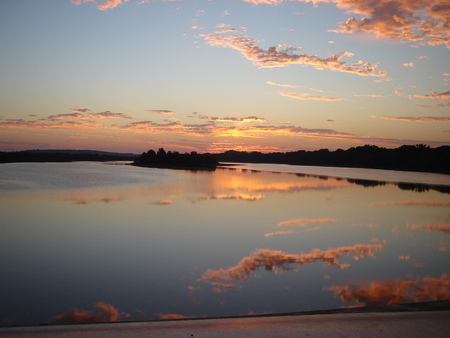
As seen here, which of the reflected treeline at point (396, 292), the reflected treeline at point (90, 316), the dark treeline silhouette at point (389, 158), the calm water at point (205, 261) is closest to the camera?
the reflected treeline at point (90, 316)

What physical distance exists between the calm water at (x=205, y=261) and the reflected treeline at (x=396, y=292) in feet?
0.06

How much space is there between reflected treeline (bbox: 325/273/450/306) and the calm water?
0.06 ft

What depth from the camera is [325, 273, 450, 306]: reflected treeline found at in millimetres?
5406

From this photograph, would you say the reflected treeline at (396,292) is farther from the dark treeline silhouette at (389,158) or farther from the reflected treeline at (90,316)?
the dark treeline silhouette at (389,158)

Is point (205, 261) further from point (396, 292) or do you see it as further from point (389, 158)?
point (389, 158)

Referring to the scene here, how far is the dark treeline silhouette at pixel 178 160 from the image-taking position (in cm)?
7031

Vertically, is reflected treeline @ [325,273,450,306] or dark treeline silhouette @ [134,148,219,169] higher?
dark treeline silhouette @ [134,148,219,169]

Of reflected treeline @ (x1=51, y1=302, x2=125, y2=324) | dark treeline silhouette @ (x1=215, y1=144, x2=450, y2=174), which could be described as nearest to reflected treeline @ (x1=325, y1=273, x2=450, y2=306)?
reflected treeline @ (x1=51, y1=302, x2=125, y2=324)

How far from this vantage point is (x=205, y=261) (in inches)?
287

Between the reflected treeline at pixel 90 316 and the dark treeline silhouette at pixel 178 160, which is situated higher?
the dark treeline silhouette at pixel 178 160

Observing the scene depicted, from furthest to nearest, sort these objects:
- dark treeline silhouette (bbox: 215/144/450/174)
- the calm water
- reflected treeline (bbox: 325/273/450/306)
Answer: dark treeline silhouette (bbox: 215/144/450/174) < reflected treeline (bbox: 325/273/450/306) < the calm water

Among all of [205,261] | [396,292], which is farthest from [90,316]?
[396,292]

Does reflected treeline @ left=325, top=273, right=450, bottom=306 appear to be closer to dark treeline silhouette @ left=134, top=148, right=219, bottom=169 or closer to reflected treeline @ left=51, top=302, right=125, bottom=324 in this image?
reflected treeline @ left=51, top=302, right=125, bottom=324

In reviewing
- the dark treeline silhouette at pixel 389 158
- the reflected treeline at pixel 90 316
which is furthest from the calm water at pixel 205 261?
the dark treeline silhouette at pixel 389 158
